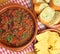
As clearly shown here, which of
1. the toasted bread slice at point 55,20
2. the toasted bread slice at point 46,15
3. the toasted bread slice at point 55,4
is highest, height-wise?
the toasted bread slice at point 55,4

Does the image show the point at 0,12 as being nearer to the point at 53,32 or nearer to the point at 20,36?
the point at 20,36

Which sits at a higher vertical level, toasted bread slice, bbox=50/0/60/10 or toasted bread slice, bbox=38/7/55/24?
toasted bread slice, bbox=50/0/60/10

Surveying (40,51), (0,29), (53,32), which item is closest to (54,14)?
(53,32)

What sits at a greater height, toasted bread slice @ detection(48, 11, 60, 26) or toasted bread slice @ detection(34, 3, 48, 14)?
toasted bread slice @ detection(34, 3, 48, 14)

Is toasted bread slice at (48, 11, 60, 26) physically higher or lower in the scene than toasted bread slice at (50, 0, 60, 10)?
lower

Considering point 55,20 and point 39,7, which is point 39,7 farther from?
point 55,20

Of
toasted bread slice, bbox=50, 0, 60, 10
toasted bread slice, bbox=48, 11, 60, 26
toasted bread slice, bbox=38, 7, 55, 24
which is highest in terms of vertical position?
toasted bread slice, bbox=50, 0, 60, 10

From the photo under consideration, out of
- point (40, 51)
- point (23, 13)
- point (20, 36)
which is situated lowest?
point (40, 51)

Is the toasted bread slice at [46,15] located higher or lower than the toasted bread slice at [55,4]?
lower

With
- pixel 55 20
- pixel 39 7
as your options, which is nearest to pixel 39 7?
pixel 39 7
